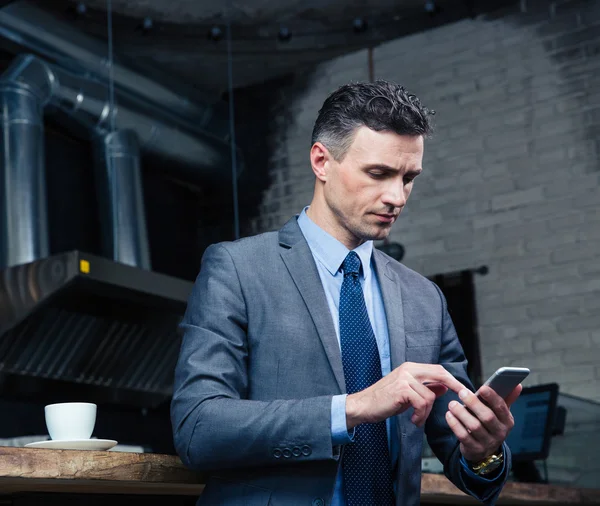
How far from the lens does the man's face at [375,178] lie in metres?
1.39

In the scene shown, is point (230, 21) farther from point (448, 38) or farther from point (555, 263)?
point (555, 263)

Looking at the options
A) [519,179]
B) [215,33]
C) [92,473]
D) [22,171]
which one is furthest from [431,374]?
[215,33]

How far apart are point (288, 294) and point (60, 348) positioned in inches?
118

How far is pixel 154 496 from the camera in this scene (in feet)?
6.33

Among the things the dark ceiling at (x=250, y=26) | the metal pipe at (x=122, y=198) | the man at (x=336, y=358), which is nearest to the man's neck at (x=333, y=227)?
the man at (x=336, y=358)

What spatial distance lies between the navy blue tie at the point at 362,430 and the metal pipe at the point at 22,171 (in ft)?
9.19

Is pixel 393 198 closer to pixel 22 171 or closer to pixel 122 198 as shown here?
pixel 22 171

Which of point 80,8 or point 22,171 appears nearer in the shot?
point 22,171

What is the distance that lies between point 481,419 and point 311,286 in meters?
0.33

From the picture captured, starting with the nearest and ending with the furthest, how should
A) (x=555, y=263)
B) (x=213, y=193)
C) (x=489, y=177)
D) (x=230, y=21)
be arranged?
(x=555, y=263), (x=489, y=177), (x=230, y=21), (x=213, y=193)

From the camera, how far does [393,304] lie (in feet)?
4.75

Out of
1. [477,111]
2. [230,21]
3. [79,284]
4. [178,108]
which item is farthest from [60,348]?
[477,111]

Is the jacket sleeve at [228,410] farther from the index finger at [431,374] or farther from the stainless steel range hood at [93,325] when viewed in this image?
the stainless steel range hood at [93,325]

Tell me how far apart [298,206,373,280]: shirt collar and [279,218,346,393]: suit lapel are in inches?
0.8
